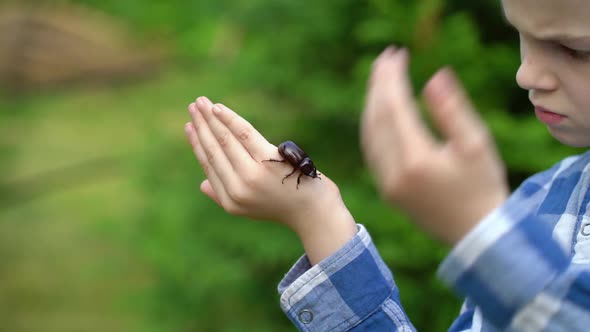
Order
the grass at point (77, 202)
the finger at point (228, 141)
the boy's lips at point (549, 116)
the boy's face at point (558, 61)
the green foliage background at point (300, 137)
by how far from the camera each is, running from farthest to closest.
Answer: the grass at point (77, 202)
the green foliage background at point (300, 137)
the finger at point (228, 141)
the boy's lips at point (549, 116)
the boy's face at point (558, 61)

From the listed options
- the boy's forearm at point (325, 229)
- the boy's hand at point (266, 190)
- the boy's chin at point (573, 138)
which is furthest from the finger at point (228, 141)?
the boy's chin at point (573, 138)

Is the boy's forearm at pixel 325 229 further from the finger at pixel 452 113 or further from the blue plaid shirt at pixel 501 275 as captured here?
the finger at pixel 452 113

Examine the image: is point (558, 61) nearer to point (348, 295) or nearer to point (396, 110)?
point (396, 110)

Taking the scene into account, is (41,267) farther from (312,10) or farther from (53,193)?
(312,10)

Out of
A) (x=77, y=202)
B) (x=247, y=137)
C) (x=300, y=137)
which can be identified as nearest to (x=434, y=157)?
(x=247, y=137)

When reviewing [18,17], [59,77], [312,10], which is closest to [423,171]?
[312,10]

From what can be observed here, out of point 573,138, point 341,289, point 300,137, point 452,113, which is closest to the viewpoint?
point 452,113

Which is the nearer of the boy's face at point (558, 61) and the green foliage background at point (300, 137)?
the boy's face at point (558, 61)

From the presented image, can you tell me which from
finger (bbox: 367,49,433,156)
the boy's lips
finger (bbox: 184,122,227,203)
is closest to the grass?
finger (bbox: 184,122,227,203)
